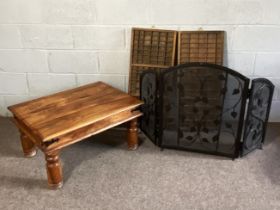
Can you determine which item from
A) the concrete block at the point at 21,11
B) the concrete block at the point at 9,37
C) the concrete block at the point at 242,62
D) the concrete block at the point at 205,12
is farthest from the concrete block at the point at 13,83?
the concrete block at the point at 242,62

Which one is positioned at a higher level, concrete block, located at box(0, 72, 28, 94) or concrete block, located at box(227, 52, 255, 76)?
concrete block, located at box(227, 52, 255, 76)

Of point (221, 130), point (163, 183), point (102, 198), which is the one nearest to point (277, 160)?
point (221, 130)

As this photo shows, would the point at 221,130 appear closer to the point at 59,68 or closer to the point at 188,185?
the point at 188,185

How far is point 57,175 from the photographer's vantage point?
1797mm

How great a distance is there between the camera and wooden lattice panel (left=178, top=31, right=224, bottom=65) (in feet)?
7.28

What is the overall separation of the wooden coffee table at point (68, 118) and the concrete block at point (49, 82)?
25cm

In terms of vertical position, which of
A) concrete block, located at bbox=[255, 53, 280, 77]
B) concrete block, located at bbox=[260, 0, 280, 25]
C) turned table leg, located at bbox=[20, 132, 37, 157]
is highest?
concrete block, located at bbox=[260, 0, 280, 25]

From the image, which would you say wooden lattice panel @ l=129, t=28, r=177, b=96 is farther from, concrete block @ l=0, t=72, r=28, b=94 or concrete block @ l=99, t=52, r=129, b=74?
concrete block @ l=0, t=72, r=28, b=94

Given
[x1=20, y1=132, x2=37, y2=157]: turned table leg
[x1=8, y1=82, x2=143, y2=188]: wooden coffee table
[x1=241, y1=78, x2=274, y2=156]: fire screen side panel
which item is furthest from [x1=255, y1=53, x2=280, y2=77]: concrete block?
[x1=20, y1=132, x2=37, y2=157]: turned table leg

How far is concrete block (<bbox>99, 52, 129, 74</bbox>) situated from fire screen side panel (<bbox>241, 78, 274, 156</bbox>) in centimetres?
94

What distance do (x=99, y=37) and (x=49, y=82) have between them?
555 mm

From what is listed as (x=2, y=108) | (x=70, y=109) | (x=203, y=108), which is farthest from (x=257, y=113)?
(x=2, y=108)

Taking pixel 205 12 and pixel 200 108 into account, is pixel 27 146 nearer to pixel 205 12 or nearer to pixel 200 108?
pixel 200 108

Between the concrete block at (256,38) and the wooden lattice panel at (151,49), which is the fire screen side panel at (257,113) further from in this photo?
the wooden lattice panel at (151,49)
